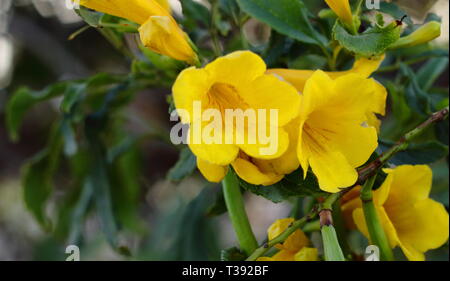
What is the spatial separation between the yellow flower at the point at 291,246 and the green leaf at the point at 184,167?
0.14 metres

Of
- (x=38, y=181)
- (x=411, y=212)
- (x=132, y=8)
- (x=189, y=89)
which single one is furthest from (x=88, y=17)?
(x=38, y=181)

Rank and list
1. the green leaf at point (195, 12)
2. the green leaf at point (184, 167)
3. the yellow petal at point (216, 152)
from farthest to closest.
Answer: the green leaf at point (195, 12) → the green leaf at point (184, 167) → the yellow petal at point (216, 152)

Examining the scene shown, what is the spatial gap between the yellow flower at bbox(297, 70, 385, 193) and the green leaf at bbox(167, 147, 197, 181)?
17 cm

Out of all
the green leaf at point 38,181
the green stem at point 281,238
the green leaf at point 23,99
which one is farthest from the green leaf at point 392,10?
the green leaf at point 38,181

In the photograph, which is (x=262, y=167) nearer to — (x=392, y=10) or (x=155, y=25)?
(x=155, y=25)

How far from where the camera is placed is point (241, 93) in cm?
57

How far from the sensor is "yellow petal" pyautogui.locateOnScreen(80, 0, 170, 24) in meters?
0.57

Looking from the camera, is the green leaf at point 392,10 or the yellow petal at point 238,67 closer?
the yellow petal at point 238,67

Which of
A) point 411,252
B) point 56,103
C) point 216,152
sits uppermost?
point 216,152

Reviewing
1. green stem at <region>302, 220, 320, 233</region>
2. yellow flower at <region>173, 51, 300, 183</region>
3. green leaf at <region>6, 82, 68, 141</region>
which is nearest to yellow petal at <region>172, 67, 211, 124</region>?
yellow flower at <region>173, 51, 300, 183</region>

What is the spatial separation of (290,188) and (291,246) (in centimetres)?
8

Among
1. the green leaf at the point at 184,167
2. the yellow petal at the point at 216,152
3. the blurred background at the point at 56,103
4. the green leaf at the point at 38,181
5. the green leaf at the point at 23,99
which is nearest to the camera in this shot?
the yellow petal at the point at 216,152

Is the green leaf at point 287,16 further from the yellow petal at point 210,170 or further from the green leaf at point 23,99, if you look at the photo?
the green leaf at point 23,99

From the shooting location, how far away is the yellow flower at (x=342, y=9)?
0.58m
